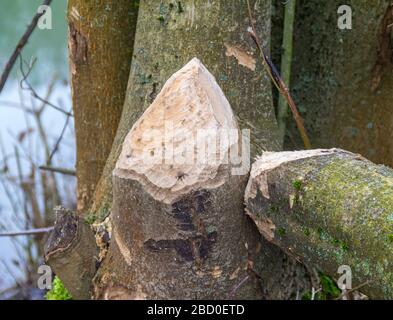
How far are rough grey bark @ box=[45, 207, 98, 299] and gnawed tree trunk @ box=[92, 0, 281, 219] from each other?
6.0 inches

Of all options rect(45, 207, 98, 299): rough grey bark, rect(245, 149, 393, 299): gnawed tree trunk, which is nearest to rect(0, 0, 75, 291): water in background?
rect(45, 207, 98, 299): rough grey bark

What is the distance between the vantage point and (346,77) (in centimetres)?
177

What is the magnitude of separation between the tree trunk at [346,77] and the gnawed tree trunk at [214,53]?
0.34 meters

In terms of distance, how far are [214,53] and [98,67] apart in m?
0.41

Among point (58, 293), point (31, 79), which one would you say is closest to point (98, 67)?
point (58, 293)

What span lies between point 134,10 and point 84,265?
0.77 meters

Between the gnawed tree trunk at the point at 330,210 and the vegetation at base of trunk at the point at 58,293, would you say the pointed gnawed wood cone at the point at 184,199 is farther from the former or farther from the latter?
the vegetation at base of trunk at the point at 58,293

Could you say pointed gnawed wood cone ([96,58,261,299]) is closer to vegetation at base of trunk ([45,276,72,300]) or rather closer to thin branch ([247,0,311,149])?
thin branch ([247,0,311,149])

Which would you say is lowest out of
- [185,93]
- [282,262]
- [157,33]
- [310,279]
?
[310,279]

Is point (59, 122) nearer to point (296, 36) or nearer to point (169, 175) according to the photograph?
point (296, 36)

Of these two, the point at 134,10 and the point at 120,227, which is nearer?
the point at 120,227

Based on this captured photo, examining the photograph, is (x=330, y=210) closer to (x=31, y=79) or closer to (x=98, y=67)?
(x=98, y=67)

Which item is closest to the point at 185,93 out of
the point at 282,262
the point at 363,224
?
the point at 363,224

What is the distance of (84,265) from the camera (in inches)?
54.6
